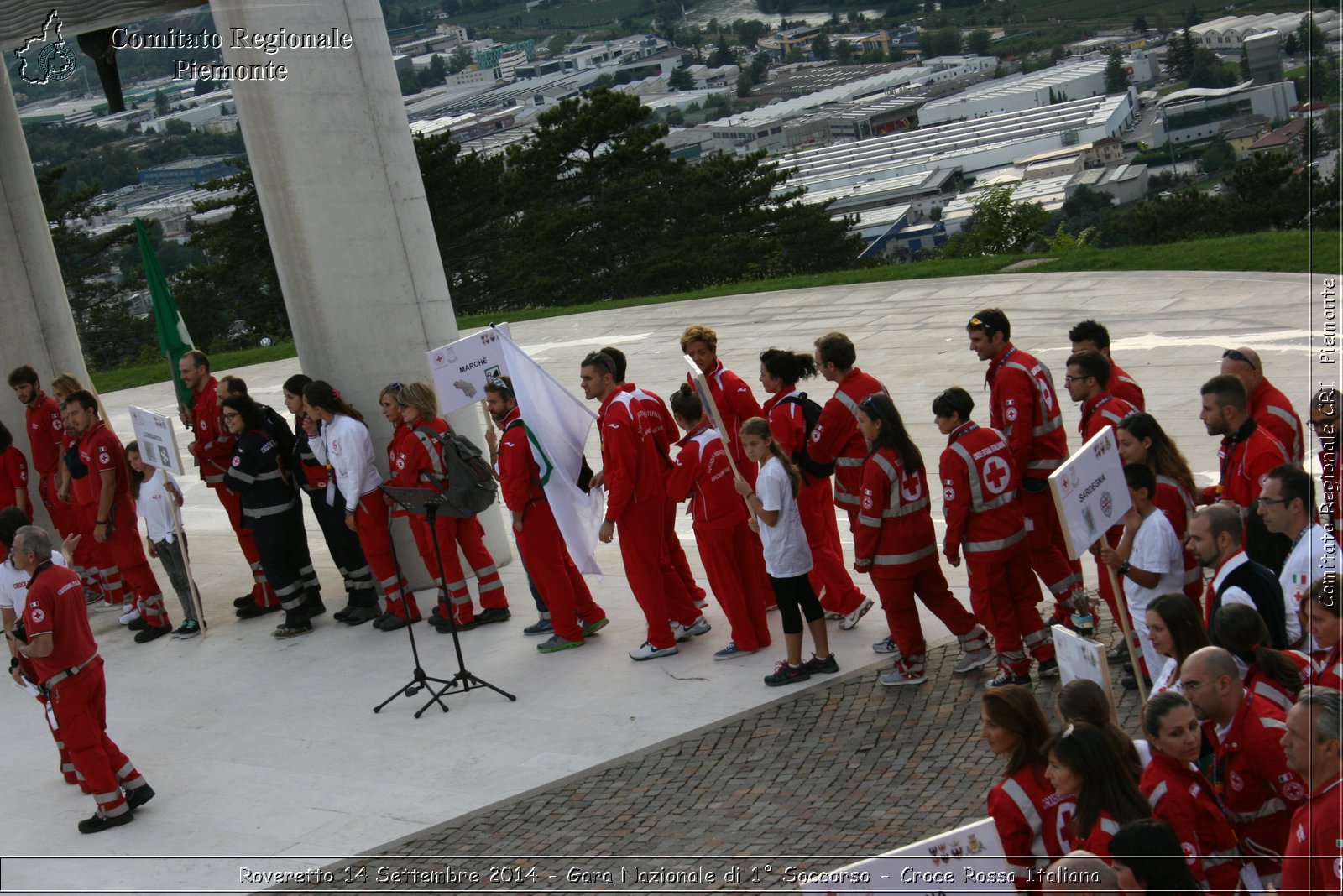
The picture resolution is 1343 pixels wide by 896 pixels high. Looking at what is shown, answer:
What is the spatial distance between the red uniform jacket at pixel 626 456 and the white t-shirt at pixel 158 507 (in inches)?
163

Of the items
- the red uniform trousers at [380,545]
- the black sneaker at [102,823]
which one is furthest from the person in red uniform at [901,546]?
the black sneaker at [102,823]

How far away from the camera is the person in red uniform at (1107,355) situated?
26.9 feet

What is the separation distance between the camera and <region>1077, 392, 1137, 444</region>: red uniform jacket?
7809 mm

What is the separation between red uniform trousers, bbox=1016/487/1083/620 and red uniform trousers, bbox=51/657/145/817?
5.45m

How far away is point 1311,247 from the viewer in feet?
11.9

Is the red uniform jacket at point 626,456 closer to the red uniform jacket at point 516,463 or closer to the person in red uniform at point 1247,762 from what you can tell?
the red uniform jacket at point 516,463

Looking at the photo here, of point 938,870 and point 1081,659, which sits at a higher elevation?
point 1081,659

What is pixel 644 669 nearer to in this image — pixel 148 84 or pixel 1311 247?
pixel 1311 247

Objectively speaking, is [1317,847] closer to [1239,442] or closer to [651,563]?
[1239,442]

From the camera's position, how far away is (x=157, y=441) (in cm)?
1115

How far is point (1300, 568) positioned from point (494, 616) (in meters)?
6.43

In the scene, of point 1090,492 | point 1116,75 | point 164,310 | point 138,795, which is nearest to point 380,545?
point 138,795

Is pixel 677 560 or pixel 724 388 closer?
pixel 724 388

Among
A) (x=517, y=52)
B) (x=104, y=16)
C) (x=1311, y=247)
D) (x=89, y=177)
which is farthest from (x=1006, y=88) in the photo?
(x=1311, y=247)
